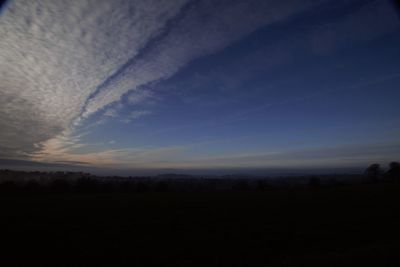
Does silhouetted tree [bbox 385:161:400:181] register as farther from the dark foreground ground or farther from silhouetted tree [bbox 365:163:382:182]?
the dark foreground ground

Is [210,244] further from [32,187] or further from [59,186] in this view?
[32,187]

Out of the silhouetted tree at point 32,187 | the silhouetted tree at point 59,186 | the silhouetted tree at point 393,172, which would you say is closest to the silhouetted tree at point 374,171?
the silhouetted tree at point 393,172

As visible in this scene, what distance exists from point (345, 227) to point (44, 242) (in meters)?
21.4

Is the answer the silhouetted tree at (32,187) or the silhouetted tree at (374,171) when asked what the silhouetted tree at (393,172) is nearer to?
the silhouetted tree at (374,171)

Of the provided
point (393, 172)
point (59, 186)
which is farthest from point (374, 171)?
point (59, 186)

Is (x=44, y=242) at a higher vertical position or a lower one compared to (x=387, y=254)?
lower

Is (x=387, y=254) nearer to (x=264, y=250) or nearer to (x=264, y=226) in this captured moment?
(x=264, y=250)

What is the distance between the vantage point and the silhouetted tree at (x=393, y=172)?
102 metres

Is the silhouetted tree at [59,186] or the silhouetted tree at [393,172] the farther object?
the silhouetted tree at [393,172]

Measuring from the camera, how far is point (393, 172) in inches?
4122

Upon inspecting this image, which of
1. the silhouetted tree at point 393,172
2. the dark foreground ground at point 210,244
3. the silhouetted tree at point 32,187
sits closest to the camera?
the dark foreground ground at point 210,244

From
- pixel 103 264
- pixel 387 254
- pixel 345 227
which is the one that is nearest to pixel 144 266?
pixel 103 264

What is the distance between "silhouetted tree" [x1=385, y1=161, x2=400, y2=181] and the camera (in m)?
102

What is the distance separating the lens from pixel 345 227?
A: 1648 cm
